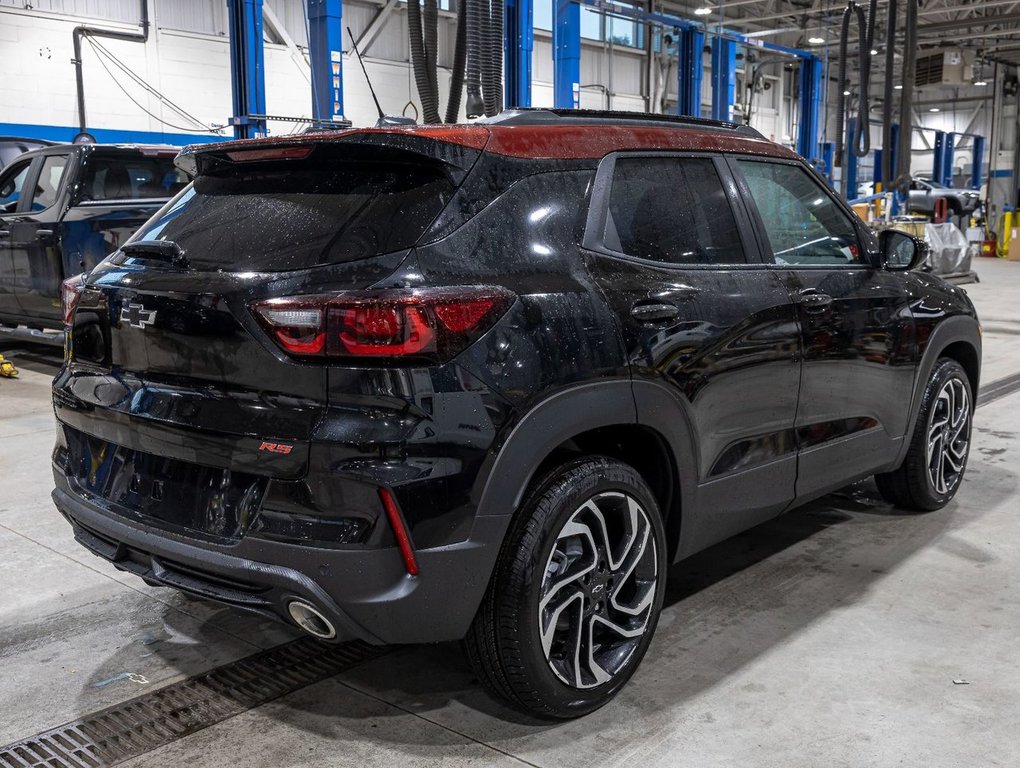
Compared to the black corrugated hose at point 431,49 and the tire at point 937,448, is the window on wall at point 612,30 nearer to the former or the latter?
the black corrugated hose at point 431,49

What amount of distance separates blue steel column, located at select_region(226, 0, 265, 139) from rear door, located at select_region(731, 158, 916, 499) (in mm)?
6738

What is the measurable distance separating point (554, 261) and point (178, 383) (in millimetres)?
986

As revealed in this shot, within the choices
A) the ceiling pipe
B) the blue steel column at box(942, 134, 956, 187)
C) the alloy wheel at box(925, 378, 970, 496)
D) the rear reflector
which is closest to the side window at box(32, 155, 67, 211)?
the alloy wheel at box(925, 378, 970, 496)

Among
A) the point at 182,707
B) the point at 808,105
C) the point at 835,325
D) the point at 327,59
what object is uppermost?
the point at 808,105

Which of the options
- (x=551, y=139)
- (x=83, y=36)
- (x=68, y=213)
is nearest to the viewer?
(x=551, y=139)

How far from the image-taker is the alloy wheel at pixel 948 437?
4.33 metres

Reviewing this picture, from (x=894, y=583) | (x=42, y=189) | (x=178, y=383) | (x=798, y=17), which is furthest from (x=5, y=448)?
(x=798, y=17)

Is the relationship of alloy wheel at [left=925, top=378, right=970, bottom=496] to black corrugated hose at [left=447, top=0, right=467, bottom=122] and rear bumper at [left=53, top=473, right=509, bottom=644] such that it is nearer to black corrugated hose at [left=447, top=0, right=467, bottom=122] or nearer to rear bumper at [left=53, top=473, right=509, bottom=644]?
rear bumper at [left=53, top=473, right=509, bottom=644]

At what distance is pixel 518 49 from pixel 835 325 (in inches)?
311

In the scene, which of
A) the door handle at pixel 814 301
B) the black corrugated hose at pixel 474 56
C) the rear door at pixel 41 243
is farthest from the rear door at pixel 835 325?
the rear door at pixel 41 243

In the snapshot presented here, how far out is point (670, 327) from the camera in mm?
2809

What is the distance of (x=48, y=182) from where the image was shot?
27.0ft

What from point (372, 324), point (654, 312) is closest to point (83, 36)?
point (654, 312)

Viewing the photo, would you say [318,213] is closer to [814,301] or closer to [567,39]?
[814,301]
